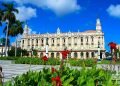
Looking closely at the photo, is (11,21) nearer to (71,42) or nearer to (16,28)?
(16,28)

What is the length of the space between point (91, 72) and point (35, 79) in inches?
51.8

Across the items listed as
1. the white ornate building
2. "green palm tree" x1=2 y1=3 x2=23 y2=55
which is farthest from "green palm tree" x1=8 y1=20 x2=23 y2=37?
the white ornate building

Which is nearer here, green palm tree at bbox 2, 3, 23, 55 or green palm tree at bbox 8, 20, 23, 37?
green palm tree at bbox 2, 3, 23, 55

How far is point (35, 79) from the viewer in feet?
15.8

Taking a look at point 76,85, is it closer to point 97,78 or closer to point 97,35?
point 97,78

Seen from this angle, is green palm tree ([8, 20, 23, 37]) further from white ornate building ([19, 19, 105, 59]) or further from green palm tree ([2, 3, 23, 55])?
white ornate building ([19, 19, 105, 59])

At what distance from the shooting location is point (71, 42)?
4993 inches

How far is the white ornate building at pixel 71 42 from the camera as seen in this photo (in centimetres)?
11961

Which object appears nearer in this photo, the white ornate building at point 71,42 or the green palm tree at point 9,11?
the green palm tree at point 9,11

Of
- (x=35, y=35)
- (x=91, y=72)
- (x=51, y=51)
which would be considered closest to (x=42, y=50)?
(x=51, y=51)

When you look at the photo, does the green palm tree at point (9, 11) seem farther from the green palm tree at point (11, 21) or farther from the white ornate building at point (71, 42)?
the white ornate building at point (71, 42)

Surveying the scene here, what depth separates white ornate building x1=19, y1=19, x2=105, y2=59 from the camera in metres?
120

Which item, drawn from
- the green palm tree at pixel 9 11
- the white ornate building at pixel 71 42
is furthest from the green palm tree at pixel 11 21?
the white ornate building at pixel 71 42

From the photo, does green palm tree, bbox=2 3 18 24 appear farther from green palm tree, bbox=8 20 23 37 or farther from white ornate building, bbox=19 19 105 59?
white ornate building, bbox=19 19 105 59
